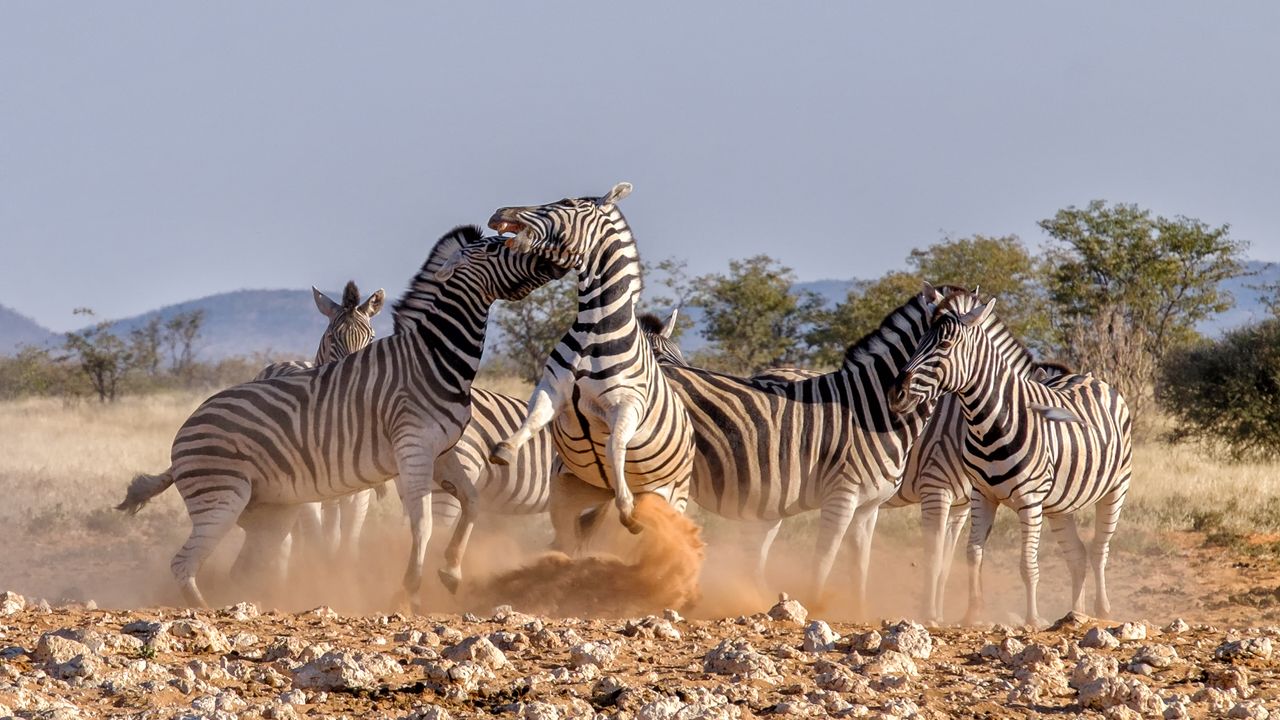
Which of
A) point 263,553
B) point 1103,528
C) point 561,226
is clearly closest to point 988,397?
point 1103,528

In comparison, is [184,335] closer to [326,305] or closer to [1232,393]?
[1232,393]

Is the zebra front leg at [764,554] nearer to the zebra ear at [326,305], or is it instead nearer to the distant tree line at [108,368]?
the zebra ear at [326,305]

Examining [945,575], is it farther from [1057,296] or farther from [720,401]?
[1057,296]

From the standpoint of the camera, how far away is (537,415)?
830 cm

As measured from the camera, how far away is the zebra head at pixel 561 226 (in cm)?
854

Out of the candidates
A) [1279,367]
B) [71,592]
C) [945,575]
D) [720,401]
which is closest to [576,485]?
[720,401]

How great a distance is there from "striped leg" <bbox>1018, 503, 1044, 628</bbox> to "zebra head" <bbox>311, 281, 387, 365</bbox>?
4954 millimetres

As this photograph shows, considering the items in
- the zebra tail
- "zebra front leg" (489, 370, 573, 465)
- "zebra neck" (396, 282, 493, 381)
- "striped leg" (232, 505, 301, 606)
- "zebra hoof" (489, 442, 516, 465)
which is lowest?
"striped leg" (232, 505, 301, 606)

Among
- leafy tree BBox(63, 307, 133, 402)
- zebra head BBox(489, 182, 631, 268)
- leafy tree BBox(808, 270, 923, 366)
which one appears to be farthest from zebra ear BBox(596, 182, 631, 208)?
leafy tree BBox(63, 307, 133, 402)

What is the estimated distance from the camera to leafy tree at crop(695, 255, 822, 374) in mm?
32781

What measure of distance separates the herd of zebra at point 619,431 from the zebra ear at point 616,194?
18mm

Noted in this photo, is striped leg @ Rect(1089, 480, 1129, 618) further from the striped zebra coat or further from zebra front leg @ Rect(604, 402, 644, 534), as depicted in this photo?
zebra front leg @ Rect(604, 402, 644, 534)

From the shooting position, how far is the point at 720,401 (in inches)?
385

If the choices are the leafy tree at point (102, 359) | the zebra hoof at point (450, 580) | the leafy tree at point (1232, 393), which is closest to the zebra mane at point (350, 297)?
the zebra hoof at point (450, 580)
